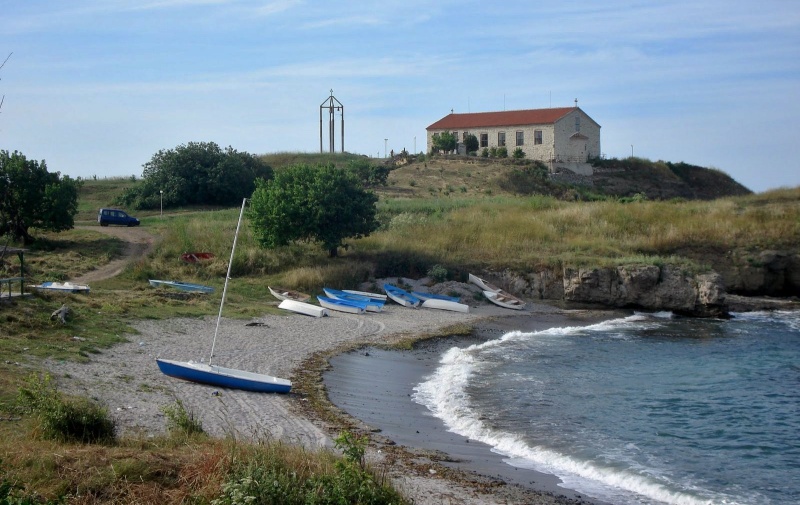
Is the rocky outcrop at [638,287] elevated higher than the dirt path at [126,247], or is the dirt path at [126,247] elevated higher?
the dirt path at [126,247]

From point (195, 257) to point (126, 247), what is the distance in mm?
5965

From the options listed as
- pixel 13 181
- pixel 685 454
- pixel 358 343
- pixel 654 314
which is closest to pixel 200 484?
pixel 685 454

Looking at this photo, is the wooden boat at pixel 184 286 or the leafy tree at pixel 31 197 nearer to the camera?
the wooden boat at pixel 184 286

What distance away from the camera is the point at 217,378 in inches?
677

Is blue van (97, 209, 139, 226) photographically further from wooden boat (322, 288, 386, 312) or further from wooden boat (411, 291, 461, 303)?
wooden boat (411, 291, 461, 303)

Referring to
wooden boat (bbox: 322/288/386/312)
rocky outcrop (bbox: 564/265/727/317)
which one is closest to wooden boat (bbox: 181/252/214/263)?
wooden boat (bbox: 322/288/386/312)

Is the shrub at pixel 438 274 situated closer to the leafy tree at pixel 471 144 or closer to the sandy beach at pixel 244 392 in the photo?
the sandy beach at pixel 244 392

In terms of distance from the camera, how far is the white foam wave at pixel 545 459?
13000mm

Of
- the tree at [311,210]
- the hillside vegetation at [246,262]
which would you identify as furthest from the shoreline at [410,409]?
the tree at [311,210]

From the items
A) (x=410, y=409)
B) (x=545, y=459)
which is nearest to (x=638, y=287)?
(x=410, y=409)

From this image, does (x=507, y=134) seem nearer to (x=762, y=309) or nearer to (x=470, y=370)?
(x=762, y=309)

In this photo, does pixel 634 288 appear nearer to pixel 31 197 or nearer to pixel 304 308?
pixel 304 308

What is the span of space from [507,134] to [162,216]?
143 feet

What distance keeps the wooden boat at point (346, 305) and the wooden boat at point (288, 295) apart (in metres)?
0.98
